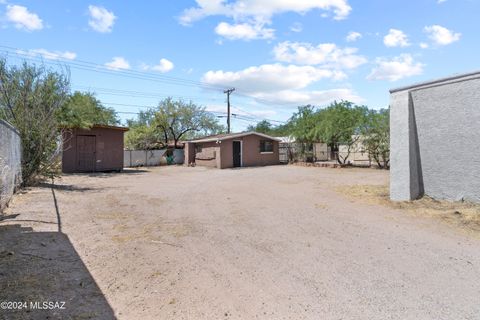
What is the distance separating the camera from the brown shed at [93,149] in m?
19.2

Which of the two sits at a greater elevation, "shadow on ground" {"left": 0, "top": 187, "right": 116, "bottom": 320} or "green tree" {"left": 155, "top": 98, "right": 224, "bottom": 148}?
"green tree" {"left": 155, "top": 98, "right": 224, "bottom": 148}

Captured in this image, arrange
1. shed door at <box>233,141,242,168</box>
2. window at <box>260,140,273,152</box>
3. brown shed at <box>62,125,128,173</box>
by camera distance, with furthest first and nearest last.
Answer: window at <box>260,140,273,152</box> < shed door at <box>233,141,242,168</box> < brown shed at <box>62,125,128,173</box>

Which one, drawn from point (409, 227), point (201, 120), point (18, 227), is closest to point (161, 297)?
point (18, 227)

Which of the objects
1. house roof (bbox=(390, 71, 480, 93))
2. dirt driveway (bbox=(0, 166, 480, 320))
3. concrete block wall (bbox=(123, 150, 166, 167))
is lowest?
dirt driveway (bbox=(0, 166, 480, 320))

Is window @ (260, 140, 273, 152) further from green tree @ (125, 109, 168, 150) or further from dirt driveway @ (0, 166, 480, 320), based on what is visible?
dirt driveway @ (0, 166, 480, 320)

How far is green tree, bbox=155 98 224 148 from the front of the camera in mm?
33344

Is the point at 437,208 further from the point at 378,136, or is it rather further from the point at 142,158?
the point at 142,158

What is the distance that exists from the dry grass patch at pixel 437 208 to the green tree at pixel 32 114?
10.2 meters

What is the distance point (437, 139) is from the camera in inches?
340

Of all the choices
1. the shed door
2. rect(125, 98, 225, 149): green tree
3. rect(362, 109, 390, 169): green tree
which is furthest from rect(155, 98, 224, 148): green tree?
rect(362, 109, 390, 169): green tree

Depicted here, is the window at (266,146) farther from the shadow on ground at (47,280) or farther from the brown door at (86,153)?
the shadow on ground at (47,280)

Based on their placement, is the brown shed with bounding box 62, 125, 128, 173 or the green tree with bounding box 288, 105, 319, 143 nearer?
the brown shed with bounding box 62, 125, 128, 173

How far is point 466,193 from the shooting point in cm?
800

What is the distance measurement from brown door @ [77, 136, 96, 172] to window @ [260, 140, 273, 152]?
12.8 m
